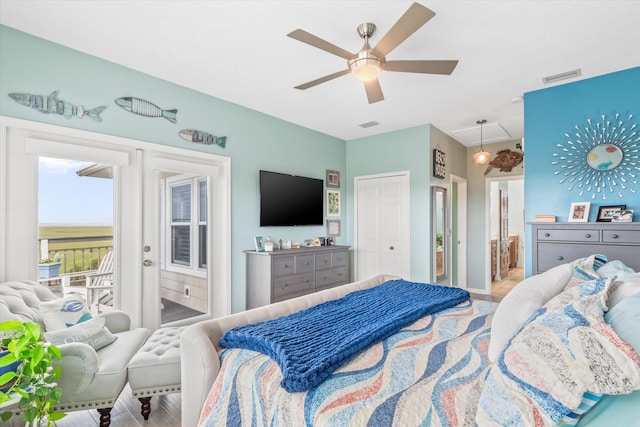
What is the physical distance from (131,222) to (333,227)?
9.78ft

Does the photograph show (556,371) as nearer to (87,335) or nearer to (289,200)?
(87,335)

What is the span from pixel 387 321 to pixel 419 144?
141 inches

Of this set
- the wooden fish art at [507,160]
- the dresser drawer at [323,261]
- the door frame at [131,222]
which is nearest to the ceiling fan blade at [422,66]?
the door frame at [131,222]

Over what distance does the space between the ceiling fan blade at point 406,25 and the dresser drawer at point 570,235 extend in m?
2.34

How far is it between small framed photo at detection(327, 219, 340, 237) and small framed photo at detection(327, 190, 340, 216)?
0.38 feet

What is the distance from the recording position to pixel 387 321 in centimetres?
163

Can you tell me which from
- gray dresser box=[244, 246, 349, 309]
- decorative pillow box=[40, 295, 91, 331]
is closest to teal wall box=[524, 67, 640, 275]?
gray dresser box=[244, 246, 349, 309]

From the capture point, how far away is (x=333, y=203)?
5.21 metres

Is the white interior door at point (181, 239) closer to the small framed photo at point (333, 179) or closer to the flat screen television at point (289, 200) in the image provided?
the flat screen television at point (289, 200)

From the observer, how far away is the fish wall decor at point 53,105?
94.3 inches

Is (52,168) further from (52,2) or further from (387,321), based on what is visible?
(387,321)

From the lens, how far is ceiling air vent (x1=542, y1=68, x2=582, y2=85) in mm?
2992

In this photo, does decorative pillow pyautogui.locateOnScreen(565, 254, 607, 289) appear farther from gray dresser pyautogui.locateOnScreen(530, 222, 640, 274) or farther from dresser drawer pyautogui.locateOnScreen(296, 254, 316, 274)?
dresser drawer pyautogui.locateOnScreen(296, 254, 316, 274)

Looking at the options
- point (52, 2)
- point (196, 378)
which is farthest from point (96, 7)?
point (196, 378)
